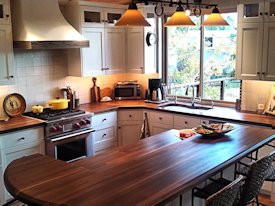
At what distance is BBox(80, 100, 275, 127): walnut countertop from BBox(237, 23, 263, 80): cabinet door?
0.51m

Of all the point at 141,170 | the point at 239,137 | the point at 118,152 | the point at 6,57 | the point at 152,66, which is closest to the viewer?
the point at 141,170

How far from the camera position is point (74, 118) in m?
4.64

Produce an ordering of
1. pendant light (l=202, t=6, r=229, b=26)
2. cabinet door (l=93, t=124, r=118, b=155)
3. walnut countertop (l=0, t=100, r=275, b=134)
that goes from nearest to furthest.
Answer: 1. pendant light (l=202, t=6, r=229, b=26)
2. walnut countertop (l=0, t=100, r=275, b=134)
3. cabinet door (l=93, t=124, r=118, b=155)

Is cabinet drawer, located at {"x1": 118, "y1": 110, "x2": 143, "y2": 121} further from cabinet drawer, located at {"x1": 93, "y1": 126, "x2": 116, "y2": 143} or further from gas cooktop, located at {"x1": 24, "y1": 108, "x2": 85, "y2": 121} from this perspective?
gas cooktop, located at {"x1": 24, "y1": 108, "x2": 85, "y2": 121}

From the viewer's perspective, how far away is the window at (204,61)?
5.25 m

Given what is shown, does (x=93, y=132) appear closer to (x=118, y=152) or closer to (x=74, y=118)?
(x=74, y=118)

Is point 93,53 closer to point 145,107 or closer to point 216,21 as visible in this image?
point 145,107

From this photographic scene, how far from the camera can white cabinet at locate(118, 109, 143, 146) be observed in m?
5.39

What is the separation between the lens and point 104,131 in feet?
17.2

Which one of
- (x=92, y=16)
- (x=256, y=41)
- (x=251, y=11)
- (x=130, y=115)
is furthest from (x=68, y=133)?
(x=251, y=11)

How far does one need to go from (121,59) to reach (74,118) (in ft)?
5.16

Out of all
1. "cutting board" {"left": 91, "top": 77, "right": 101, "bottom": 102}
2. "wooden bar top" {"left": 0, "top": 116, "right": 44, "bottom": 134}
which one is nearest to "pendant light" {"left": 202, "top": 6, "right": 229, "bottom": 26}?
"wooden bar top" {"left": 0, "top": 116, "right": 44, "bottom": 134}

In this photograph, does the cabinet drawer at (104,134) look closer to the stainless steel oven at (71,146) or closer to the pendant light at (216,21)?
the stainless steel oven at (71,146)

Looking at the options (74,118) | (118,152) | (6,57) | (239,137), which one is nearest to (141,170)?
(118,152)
